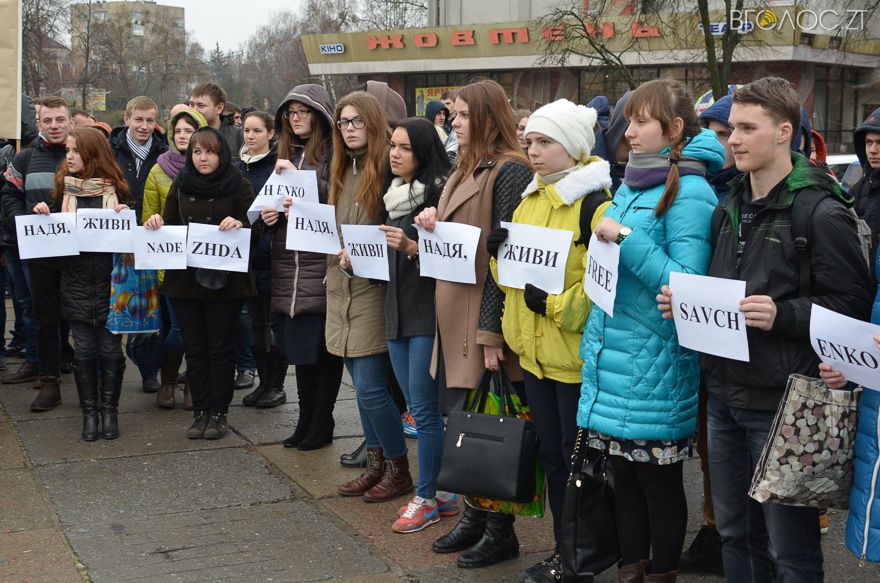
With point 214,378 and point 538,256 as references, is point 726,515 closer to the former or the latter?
point 538,256

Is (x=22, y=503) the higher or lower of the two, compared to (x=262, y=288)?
Result: lower

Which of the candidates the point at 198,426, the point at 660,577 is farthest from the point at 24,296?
the point at 660,577

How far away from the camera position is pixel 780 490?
346cm

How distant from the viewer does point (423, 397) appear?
5.37 metres

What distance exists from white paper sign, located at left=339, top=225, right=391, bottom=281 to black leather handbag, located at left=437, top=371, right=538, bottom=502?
108 centimetres

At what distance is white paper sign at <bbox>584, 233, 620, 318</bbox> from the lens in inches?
156

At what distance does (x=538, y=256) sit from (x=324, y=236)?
1.92m

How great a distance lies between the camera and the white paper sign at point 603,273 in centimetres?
397

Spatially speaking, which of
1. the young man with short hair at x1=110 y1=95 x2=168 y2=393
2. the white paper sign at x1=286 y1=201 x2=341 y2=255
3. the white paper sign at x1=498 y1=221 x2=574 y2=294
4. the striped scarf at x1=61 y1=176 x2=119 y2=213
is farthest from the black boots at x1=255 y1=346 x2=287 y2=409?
the white paper sign at x1=498 y1=221 x2=574 y2=294

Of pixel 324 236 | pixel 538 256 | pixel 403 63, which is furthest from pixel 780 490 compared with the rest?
pixel 403 63

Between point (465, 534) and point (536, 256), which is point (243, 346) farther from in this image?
point (536, 256)

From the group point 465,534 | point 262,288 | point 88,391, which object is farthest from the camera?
point 262,288

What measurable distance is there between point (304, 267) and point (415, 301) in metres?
1.39

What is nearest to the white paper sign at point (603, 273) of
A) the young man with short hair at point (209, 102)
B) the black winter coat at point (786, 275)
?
the black winter coat at point (786, 275)
